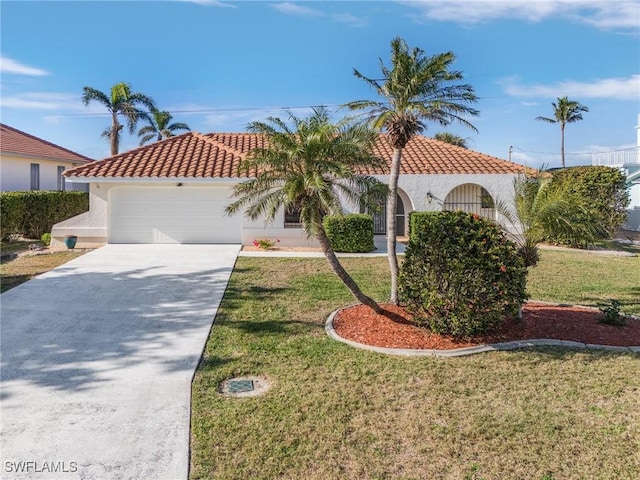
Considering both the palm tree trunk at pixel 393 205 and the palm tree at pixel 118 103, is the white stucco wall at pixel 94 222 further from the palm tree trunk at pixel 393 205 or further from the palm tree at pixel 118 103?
the palm tree at pixel 118 103

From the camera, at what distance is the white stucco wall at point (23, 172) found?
24.1 m

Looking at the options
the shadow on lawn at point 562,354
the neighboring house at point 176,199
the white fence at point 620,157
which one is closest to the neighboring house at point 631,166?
the white fence at point 620,157

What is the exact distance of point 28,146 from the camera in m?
27.0

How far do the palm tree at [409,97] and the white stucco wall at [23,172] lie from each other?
2224 centimetres

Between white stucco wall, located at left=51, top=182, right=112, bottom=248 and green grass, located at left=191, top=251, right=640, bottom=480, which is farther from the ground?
white stucco wall, located at left=51, top=182, right=112, bottom=248

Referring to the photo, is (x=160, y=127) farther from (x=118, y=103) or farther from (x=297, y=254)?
(x=297, y=254)

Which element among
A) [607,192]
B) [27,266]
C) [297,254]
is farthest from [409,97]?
[607,192]

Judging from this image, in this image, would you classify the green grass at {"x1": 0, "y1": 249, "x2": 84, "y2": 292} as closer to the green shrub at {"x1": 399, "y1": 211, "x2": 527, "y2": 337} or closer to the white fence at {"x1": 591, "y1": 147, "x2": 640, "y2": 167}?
the green shrub at {"x1": 399, "y1": 211, "x2": 527, "y2": 337}

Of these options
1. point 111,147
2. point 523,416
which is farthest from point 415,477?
point 111,147

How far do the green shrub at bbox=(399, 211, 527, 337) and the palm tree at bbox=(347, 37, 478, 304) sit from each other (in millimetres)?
1430

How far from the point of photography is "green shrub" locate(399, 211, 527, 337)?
7.22 m

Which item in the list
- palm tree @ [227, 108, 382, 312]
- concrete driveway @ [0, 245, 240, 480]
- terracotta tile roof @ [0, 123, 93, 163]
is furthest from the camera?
terracotta tile roof @ [0, 123, 93, 163]

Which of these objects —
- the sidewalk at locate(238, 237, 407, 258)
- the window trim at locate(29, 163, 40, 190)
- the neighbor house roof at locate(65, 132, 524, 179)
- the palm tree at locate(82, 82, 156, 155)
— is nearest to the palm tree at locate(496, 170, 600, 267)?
the sidewalk at locate(238, 237, 407, 258)

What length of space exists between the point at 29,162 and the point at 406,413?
27554 mm
